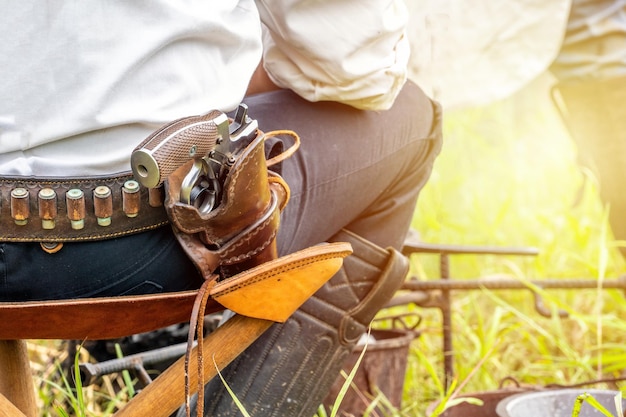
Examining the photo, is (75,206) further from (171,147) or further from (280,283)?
(280,283)

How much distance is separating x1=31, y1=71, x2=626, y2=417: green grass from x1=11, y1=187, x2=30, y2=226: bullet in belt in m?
0.86

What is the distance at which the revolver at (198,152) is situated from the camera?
3.16 ft

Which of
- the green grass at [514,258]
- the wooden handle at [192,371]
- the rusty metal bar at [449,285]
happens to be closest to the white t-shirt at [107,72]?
the wooden handle at [192,371]

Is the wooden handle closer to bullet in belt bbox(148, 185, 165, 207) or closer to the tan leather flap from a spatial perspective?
the tan leather flap

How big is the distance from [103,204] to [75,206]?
4cm

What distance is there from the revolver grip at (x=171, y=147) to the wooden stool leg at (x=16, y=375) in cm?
46

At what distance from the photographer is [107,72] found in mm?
982

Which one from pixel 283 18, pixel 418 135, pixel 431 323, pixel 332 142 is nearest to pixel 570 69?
pixel 431 323

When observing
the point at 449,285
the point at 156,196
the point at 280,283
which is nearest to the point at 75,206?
the point at 156,196

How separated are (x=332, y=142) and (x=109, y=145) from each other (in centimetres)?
45

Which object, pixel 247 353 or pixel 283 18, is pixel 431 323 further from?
pixel 283 18

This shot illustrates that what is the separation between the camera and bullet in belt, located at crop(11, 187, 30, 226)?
100 cm

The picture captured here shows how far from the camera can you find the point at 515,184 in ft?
11.8

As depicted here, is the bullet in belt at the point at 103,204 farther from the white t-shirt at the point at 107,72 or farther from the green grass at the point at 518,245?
A: the green grass at the point at 518,245
